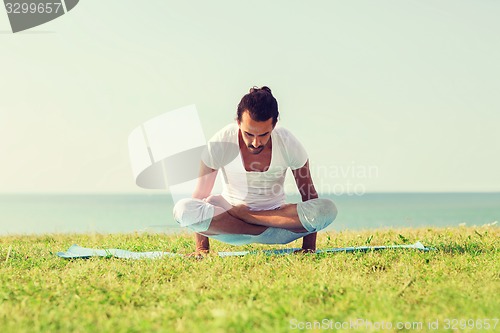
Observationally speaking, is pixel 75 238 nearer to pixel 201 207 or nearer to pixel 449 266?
pixel 201 207

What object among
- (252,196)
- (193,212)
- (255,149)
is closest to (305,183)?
(252,196)

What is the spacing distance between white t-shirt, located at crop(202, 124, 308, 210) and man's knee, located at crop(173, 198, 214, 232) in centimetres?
37

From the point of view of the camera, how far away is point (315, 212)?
6.04 m

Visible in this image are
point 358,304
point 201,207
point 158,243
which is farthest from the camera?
point 158,243

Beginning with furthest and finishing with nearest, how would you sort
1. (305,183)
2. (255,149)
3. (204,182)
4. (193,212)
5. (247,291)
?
(305,183), (204,182), (193,212), (255,149), (247,291)

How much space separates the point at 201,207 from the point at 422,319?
2.87 m

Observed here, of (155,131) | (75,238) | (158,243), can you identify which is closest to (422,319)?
(155,131)

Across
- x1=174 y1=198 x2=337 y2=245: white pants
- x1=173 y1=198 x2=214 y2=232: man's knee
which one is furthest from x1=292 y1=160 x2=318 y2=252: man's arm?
x1=173 y1=198 x2=214 y2=232: man's knee

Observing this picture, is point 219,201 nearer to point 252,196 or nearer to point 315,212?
point 252,196

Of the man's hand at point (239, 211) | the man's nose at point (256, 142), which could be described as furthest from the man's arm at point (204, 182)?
the man's nose at point (256, 142)

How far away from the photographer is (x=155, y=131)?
6.78m

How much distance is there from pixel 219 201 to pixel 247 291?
210cm

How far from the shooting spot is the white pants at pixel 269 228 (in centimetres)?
596

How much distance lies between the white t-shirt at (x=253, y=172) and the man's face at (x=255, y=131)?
1.07 ft
